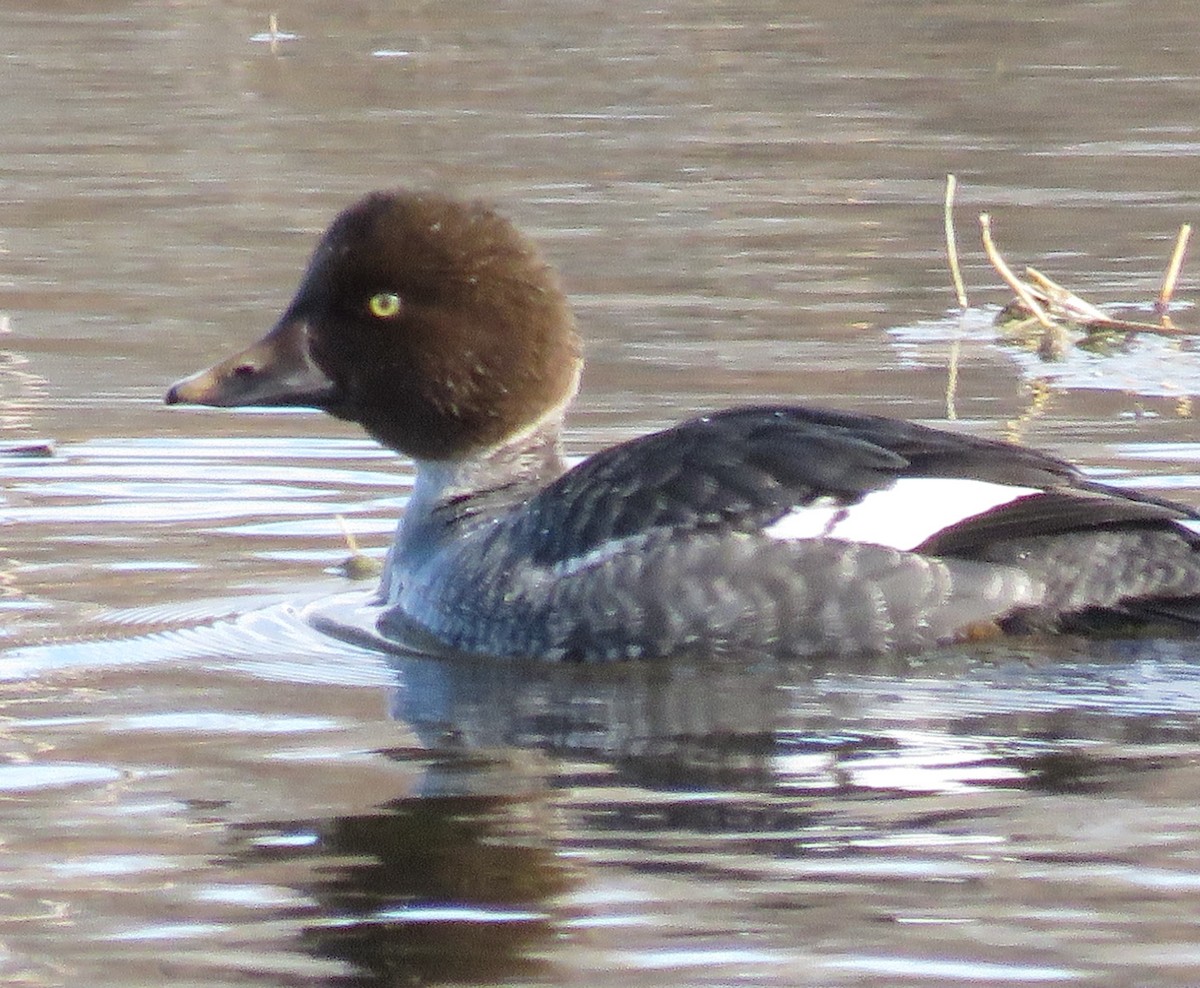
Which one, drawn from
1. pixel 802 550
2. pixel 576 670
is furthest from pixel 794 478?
pixel 576 670

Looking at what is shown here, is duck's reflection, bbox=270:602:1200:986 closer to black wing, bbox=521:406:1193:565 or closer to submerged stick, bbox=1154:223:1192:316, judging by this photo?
black wing, bbox=521:406:1193:565

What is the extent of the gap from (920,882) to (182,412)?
5.22 metres

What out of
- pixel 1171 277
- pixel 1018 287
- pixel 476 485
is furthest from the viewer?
pixel 1171 277

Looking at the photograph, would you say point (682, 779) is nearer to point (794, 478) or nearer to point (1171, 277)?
point (794, 478)

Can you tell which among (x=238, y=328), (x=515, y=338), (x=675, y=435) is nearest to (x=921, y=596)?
(x=675, y=435)

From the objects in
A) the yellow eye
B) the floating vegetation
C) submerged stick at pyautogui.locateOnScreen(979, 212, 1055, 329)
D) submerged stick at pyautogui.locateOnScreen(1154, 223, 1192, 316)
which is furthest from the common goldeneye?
submerged stick at pyautogui.locateOnScreen(1154, 223, 1192, 316)

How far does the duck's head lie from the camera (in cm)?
744

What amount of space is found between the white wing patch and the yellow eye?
128 cm

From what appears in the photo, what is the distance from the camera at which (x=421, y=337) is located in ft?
24.6

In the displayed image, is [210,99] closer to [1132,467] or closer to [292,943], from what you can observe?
[1132,467]

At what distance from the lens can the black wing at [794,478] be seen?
6719 mm

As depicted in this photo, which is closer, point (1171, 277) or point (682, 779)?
point (682, 779)

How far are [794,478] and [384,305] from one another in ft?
4.23

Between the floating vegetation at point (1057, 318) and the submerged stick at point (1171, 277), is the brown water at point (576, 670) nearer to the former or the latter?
the floating vegetation at point (1057, 318)
